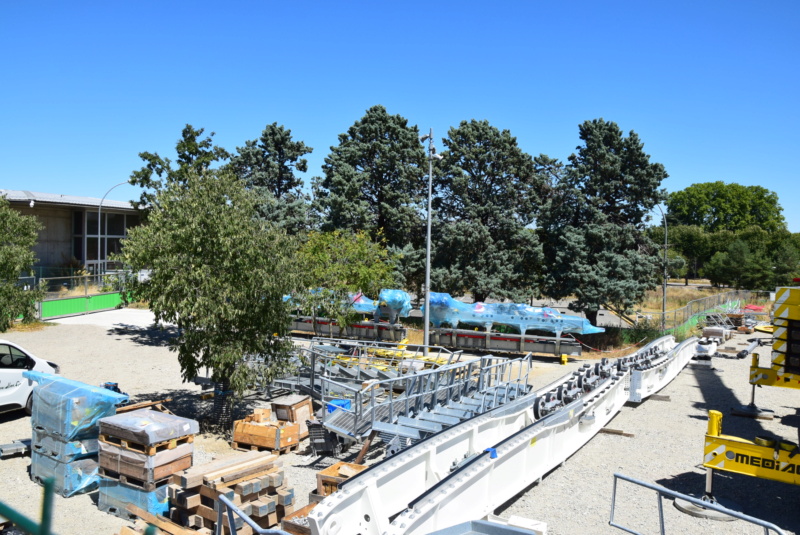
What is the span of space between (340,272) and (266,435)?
10.7 meters

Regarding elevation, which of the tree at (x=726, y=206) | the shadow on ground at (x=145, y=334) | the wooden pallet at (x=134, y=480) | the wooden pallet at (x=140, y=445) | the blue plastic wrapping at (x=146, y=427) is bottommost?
the shadow on ground at (x=145, y=334)

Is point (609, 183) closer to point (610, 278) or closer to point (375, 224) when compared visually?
point (610, 278)

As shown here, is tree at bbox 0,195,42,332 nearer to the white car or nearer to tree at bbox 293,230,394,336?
the white car

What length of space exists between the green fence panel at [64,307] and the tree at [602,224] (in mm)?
23924

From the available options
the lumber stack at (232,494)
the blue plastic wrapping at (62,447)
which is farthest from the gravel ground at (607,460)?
the lumber stack at (232,494)

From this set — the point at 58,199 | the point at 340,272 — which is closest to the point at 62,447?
the point at 340,272

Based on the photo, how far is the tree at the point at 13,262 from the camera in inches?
611

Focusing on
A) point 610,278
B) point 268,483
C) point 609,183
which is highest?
point 609,183

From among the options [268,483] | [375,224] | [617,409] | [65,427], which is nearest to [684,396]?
[617,409]

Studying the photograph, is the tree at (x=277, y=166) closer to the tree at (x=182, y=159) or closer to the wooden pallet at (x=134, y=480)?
the tree at (x=182, y=159)

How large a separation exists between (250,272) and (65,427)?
13.7ft

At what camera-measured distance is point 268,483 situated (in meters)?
8.09

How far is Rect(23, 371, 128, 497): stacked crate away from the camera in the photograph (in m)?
9.02

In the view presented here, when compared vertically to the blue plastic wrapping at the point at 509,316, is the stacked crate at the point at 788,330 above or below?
above
